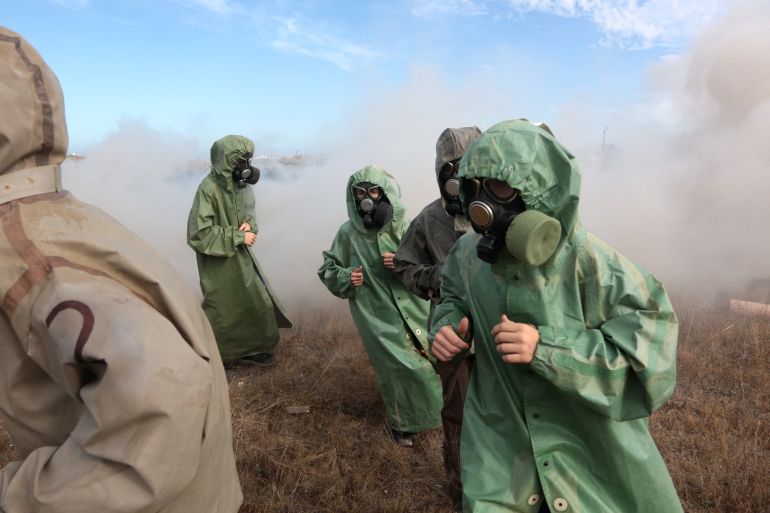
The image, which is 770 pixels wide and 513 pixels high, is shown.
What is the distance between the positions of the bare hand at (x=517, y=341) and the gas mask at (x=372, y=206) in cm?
240

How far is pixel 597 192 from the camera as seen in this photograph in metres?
9.36

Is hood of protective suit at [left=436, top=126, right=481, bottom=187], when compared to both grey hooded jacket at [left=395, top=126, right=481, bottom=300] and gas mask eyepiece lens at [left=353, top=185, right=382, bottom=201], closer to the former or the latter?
grey hooded jacket at [left=395, top=126, right=481, bottom=300]

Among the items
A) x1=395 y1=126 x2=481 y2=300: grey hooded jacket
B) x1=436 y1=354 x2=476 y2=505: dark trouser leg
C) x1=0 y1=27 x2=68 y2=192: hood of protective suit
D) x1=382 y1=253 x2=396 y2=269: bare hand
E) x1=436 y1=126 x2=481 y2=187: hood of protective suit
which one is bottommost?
x1=436 y1=354 x2=476 y2=505: dark trouser leg

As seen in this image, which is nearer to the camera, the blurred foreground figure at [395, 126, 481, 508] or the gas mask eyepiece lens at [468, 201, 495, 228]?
A: the gas mask eyepiece lens at [468, 201, 495, 228]

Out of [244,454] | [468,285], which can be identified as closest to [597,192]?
[244,454]

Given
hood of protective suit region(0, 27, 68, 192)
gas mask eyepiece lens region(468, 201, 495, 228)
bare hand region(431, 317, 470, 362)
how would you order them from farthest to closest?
bare hand region(431, 317, 470, 362) < gas mask eyepiece lens region(468, 201, 495, 228) < hood of protective suit region(0, 27, 68, 192)

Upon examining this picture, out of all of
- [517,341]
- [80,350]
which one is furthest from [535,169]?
[80,350]

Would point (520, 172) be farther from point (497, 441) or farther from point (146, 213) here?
point (146, 213)

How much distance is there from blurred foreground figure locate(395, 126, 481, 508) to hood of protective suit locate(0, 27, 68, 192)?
6.58ft

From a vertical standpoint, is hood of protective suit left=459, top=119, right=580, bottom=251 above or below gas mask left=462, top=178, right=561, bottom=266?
above

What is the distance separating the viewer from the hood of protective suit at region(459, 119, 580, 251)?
167cm

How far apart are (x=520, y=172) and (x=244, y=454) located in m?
2.70

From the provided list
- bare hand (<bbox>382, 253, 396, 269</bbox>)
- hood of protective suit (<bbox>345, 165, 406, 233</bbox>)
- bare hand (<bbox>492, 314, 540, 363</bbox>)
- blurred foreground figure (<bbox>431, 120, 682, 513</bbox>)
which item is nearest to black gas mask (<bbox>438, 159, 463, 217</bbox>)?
bare hand (<bbox>382, 253, 396, 269</bbox>)

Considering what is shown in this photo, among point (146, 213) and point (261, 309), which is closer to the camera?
point (261, 309)
